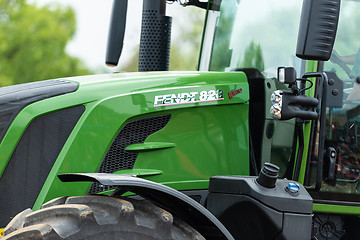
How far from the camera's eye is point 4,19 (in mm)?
23984

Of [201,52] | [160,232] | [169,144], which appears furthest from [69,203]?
[201,52]

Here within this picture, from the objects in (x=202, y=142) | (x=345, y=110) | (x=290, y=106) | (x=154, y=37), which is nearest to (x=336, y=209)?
(x=345, y=110)

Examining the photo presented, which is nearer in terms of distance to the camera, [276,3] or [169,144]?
[169,144]

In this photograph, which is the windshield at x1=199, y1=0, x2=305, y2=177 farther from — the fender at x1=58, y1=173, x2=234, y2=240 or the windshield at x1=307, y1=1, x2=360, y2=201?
the fender at x1=58, y1=173, x2=234, y2=240

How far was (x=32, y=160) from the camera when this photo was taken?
2867 millimetres

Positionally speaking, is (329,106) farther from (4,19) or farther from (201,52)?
(4,19)

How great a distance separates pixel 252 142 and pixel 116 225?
1.28 metres

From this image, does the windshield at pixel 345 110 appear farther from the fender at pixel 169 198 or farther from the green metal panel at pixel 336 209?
the fender at pixel 169 198

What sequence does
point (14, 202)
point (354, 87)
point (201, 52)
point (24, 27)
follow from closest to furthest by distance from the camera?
point (14, 202)
point (354, 87)
point (201, 52)
point (24, 27)

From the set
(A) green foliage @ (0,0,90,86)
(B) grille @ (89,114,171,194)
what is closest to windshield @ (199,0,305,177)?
(B) grille @ (89,114,171,194)

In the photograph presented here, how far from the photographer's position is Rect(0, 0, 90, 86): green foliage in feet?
76.9

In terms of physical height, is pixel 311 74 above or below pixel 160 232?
above

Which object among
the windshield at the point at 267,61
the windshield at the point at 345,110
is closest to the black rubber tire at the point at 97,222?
the windshield at the point at 267,61

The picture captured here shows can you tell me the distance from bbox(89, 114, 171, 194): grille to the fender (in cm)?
28
